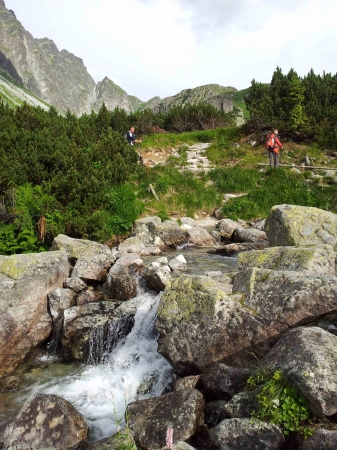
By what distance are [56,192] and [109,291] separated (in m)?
6.45

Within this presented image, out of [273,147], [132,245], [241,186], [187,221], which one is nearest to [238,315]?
[132,245]

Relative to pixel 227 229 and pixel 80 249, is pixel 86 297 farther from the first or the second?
pixel 227 229

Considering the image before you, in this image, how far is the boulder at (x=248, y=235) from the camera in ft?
47.3

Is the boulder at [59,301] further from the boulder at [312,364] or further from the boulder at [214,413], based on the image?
the boulder at [312,364]

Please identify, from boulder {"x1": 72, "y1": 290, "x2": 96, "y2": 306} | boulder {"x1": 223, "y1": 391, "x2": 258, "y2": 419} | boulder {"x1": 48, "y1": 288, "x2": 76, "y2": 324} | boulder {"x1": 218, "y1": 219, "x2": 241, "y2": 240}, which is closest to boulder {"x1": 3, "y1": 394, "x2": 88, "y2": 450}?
boulder {"x1": 223, "y1": 391, "x2": 258, "y2": 419}

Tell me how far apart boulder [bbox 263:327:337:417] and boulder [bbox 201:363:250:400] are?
0.57 m

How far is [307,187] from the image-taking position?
18.5 m

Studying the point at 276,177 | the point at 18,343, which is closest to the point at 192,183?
the point at 276,177

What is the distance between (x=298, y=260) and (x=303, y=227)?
3363mm

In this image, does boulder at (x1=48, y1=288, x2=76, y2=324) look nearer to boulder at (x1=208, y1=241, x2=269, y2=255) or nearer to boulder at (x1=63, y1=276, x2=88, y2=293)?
boulder at (x1=63, y1=276, x2=88, y2=293)

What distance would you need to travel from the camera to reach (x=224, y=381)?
16.7 feet

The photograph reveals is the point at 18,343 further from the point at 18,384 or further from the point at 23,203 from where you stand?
the point at 23,203

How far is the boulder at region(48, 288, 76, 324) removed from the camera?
Result: 866 centimetres

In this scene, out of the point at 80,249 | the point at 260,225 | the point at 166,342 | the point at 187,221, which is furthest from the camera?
the point at 187,221
